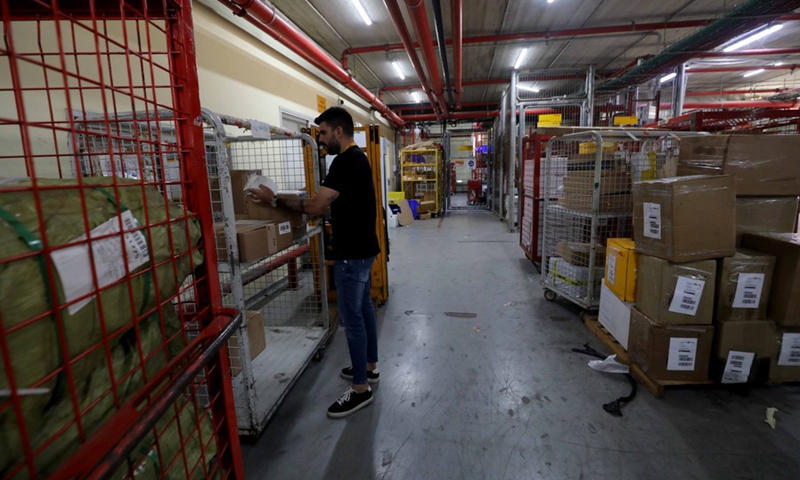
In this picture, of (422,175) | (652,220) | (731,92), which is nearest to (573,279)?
(652,220)

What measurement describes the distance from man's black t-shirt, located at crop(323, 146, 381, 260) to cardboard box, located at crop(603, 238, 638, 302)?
5.67 ft

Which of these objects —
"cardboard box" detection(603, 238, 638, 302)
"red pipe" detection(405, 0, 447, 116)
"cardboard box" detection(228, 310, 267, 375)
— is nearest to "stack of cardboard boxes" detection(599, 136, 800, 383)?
"cardboard box" detection(603, 238, 638, 302)

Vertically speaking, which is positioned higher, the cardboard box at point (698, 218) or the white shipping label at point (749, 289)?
the cardboard box at point (698, 218)

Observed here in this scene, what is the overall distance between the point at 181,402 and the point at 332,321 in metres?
2.11

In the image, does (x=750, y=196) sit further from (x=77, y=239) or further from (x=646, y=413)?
(x=77, y=239)

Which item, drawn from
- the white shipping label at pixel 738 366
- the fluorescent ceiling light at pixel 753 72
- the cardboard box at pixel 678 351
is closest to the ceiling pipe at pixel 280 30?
the cardboard box at pixel 678 351

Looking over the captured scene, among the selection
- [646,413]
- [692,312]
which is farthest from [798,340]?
[646,413]

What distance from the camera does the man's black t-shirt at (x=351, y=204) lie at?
1.83 meters

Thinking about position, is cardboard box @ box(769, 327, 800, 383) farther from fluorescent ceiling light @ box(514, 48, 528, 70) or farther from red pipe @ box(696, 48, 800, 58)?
fluorescent ceiling light @ box(514, 48, 528, 70)

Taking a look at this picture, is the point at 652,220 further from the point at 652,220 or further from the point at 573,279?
the point at 573,279

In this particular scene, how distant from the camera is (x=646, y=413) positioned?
192 centimetres

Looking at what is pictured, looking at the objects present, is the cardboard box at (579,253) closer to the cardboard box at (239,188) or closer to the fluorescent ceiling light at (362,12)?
the cardboard box at (239,188)

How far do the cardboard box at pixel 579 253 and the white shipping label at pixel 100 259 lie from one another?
3.21 m

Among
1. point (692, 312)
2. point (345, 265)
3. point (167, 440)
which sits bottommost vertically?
point (692, 312)
